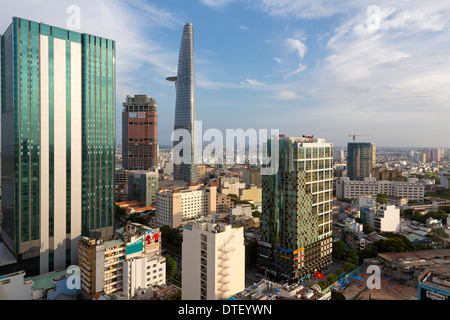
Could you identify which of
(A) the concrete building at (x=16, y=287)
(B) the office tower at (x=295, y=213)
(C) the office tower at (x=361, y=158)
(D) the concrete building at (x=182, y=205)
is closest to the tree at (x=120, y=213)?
(D) the concrete building at (x=182, y=205)

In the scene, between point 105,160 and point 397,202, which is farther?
point 397,202

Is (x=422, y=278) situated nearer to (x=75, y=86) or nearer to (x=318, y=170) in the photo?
(x=318, y=170)

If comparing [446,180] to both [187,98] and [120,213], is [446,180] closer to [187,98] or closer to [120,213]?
[187,98]

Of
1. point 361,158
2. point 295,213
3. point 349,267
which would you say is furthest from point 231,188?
point 361,158

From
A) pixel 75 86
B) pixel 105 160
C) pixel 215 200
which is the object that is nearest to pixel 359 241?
pixel 215 200

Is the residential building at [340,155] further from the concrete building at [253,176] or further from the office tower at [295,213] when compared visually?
the office tower at [295,213]
